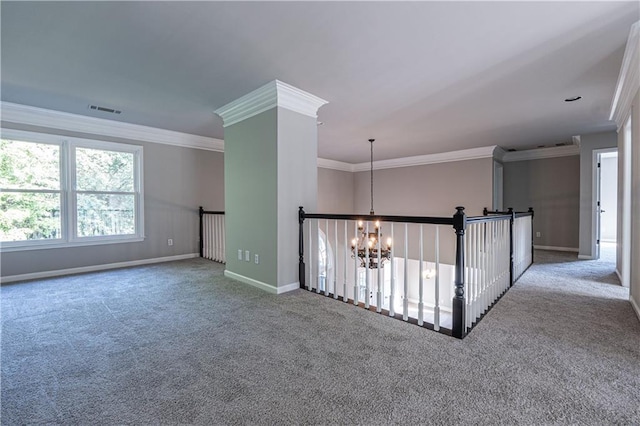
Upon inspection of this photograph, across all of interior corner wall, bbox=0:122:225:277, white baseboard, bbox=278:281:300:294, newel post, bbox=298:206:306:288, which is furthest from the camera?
interior corner wall, bbox=0:122:225:277

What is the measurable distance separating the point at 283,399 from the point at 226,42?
8.63 feet

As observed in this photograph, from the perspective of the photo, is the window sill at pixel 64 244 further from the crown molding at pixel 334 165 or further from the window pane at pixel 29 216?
the crown molding at pixel 334 165

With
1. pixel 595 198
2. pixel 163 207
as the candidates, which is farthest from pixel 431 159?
pixel 163 207

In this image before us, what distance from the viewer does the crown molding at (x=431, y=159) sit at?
670 cm

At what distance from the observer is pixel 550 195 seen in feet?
22.5

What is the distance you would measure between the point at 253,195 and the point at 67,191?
116 inches

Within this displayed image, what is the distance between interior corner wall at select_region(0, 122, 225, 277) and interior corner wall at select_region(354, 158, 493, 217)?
459cm

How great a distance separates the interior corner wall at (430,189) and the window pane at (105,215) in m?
6.17

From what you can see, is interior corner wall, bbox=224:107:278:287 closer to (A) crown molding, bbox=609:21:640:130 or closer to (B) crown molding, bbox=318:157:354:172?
(A) crown molding, bbox=609:21:640:130

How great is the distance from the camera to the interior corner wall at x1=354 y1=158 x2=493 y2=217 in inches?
267

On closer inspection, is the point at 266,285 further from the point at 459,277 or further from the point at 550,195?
the point at 550,195

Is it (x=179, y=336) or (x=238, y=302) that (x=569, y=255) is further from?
(x=179, y=336)

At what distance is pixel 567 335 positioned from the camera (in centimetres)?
232

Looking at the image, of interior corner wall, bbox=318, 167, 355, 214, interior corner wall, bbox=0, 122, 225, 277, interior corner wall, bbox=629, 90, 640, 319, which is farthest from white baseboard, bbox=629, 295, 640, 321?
interior corner wall, bbox=318, 167, 355, 214
